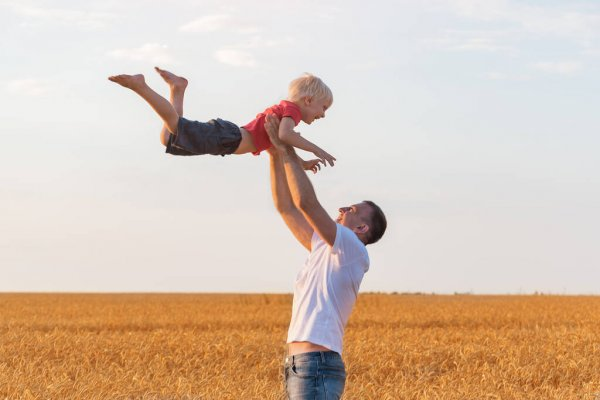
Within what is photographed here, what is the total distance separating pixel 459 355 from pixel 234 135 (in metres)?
9.19

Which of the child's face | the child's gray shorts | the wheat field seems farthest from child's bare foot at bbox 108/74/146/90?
the wheat field

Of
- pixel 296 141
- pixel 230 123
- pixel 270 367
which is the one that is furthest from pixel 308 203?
pixel 270 367

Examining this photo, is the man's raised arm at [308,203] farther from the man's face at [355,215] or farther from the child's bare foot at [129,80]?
the child's bare foot at [129,80]

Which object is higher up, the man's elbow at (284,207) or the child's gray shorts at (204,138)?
the child's gray shorts at (204,138)

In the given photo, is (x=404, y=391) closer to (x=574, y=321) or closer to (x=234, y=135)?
(x=234, y=135)

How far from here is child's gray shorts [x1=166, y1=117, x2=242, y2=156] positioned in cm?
596

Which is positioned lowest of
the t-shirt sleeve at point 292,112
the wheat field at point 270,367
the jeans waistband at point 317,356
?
the wheat field at point 270,367

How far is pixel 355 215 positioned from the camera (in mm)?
5195

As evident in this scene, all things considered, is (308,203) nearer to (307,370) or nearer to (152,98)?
(307,370)

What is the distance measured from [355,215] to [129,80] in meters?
1.72

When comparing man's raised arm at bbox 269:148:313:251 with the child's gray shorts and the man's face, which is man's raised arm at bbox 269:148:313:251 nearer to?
the man's face

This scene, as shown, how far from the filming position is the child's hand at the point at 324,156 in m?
5.46

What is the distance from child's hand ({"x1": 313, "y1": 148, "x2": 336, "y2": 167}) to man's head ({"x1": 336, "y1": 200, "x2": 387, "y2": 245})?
417mm

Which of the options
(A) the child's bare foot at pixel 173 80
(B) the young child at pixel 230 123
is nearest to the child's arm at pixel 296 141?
(B) the young child at pixel 230 123
